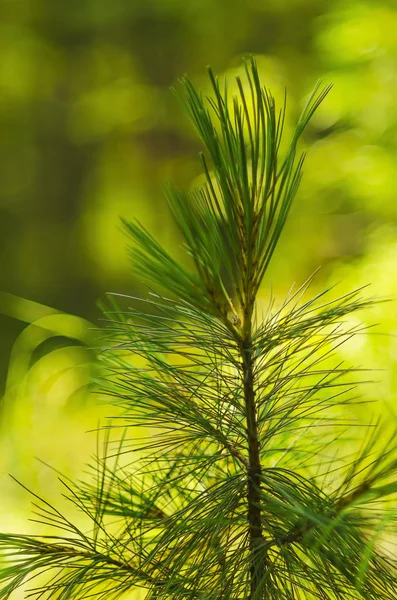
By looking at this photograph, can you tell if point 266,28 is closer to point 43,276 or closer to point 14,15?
point 14,15

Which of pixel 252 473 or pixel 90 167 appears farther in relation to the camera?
pixel 90 167

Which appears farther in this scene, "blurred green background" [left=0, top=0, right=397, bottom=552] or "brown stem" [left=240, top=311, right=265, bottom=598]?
"blurred green background" [left=0, top=0, right=397, bottom=552]

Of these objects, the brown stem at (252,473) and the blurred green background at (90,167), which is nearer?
the brown stem at (252,473)

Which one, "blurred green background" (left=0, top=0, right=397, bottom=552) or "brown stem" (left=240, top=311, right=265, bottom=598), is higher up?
"blurred green background" (left=0, top=0, right=397, bottom=552)

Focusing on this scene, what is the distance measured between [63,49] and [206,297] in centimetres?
150

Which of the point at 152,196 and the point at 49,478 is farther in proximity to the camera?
the point at 152,196

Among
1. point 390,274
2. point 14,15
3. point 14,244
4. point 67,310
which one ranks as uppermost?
point 14,15

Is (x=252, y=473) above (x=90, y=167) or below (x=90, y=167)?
below

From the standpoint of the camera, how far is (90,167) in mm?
1666

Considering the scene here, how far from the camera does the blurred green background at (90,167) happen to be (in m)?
1.24

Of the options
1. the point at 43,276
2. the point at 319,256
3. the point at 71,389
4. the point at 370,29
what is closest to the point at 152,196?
the point at 43,276

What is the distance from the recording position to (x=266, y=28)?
151 centimetres

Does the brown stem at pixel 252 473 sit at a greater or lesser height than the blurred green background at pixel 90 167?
lesser

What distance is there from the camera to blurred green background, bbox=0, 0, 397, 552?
48.6 inches
